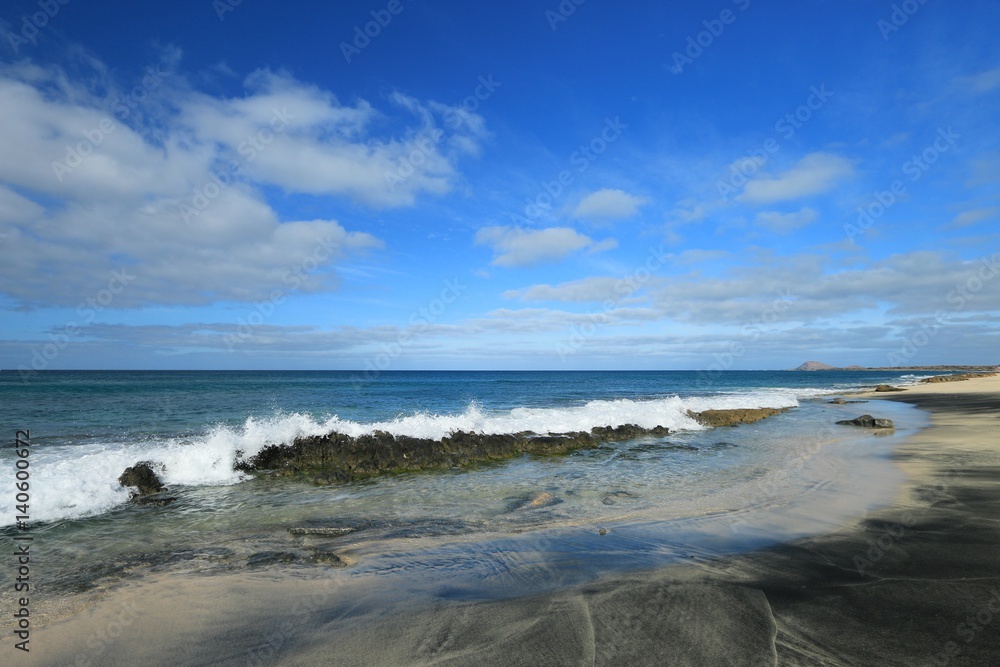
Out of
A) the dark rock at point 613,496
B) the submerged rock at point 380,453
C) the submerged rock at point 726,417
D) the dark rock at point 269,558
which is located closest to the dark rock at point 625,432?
the submerged rock at point 380,453

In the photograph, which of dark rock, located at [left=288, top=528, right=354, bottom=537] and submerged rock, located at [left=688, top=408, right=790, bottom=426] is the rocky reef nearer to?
dark rock, located at [left=288, top=528, right=354, bottom=537]

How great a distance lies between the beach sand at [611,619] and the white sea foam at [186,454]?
5285mm

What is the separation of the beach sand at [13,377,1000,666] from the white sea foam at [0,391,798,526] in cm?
528

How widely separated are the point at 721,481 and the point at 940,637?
728 centimetres

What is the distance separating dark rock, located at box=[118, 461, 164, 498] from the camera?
34.5ft

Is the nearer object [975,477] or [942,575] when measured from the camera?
[942,575]

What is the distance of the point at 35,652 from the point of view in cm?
436

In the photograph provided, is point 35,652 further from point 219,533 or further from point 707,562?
point 707,562

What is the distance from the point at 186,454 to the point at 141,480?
161 cm

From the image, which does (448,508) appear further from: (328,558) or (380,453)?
(380,453)

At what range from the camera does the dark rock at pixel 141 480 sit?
10.5 m

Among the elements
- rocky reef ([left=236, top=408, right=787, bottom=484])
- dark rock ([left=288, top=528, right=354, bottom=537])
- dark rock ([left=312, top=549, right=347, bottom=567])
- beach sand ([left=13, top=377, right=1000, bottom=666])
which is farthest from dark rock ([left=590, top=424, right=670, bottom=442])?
dark rock ([left=312, top=549, right=347, bottom=567])

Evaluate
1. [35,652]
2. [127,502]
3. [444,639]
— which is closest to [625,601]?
[444,639]

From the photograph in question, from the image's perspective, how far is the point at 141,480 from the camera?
10.8 meters
